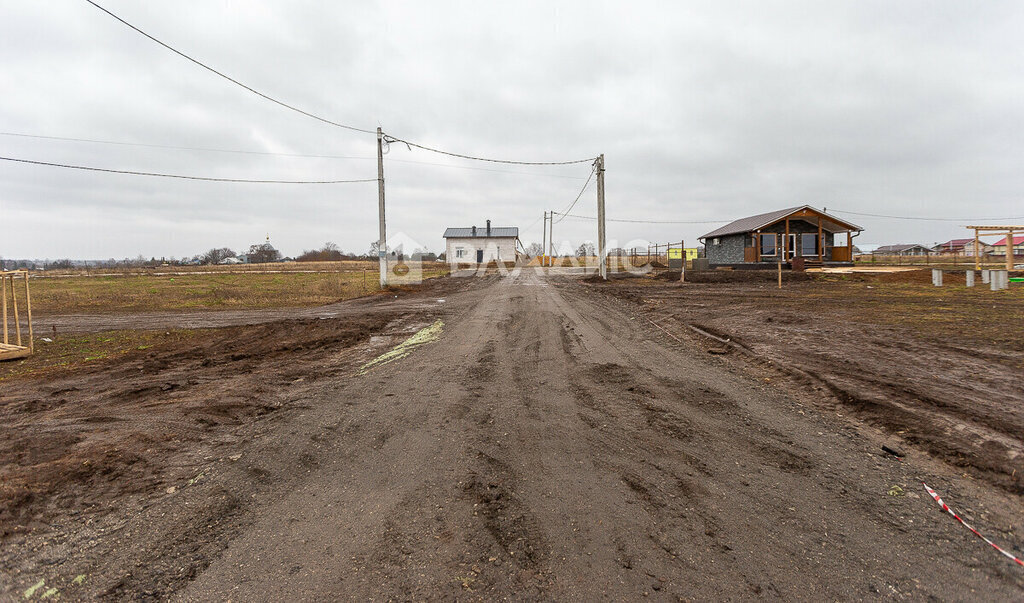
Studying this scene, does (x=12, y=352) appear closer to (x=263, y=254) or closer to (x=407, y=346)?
(x=407, y=346)

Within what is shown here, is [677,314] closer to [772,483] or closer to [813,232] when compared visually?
[772,483]

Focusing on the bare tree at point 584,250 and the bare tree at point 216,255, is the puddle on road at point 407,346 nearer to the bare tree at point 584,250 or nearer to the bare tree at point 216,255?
the bare tree at point 584,250

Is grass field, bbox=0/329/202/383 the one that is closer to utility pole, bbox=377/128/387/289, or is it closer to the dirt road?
the dirt road

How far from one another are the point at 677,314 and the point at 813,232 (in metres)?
28.7

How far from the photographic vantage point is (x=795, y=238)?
33969 mm

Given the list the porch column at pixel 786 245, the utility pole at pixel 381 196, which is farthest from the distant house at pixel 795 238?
the utility pole at pixel 381 196

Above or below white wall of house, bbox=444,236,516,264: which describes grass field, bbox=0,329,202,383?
below

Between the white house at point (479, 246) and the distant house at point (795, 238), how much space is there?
35949mm

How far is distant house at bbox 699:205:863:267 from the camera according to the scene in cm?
3291

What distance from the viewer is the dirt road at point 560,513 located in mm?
2355

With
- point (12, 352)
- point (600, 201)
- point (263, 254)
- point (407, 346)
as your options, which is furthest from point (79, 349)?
point (263, 254)

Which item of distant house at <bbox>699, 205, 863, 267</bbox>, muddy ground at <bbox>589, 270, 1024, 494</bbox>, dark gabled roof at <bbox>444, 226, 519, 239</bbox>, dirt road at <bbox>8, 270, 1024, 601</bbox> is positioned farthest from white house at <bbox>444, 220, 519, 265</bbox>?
dirt road at <bbox>8, 270, 1024, 601</bbox>

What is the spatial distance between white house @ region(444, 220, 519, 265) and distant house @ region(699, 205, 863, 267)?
35949 mm

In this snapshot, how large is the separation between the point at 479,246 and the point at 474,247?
771mm
